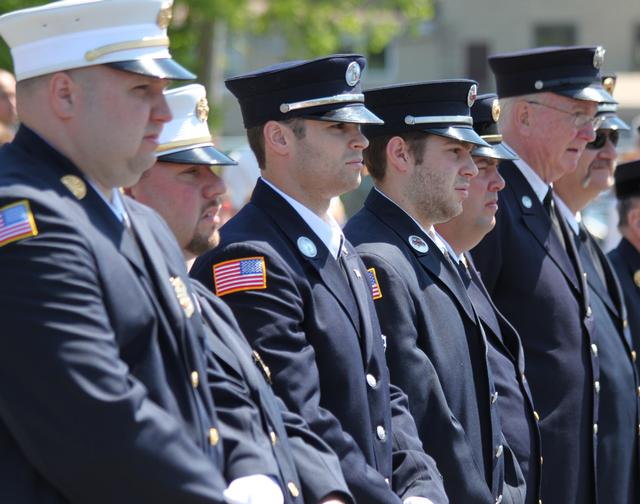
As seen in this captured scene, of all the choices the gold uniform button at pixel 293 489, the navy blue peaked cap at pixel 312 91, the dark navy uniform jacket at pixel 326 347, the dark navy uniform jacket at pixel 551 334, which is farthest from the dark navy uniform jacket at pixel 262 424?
the dark navy uniform jacket at pixel 551 334

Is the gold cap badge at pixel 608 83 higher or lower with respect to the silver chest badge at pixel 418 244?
higher

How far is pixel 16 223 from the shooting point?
9.56 ft

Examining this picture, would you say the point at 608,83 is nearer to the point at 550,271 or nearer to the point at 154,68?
the point at 550,271

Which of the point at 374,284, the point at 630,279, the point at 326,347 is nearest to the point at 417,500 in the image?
the point at 326,347

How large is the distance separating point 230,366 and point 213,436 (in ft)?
1.07

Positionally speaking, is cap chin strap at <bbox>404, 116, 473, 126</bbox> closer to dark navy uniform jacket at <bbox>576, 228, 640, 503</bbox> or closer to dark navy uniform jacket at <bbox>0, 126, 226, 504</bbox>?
dark navy uniform jacket at <bbox>576, 228, 640, 503</bbox>

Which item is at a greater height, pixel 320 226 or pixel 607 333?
pixel 320 226

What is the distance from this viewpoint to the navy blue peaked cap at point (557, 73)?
6.09 meters

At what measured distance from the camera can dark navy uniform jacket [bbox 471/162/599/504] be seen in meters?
5.48

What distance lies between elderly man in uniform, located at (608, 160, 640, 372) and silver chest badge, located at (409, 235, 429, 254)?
1962 millimetres

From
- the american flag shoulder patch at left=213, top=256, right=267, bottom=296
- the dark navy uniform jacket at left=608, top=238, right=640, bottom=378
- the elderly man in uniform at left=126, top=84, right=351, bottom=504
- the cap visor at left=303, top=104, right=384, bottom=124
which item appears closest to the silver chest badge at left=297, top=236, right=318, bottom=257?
the american flag shoulder patch at left=213, top=256, right=267, bottom=296

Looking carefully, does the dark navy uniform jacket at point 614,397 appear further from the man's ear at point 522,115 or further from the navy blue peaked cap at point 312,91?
the navy blue peaked cap at point 312,91

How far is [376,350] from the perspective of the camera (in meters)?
4.20

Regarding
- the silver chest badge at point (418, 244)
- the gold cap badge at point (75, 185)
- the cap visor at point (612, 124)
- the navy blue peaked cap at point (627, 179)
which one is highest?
the gold cap badge at point (75, 185)
